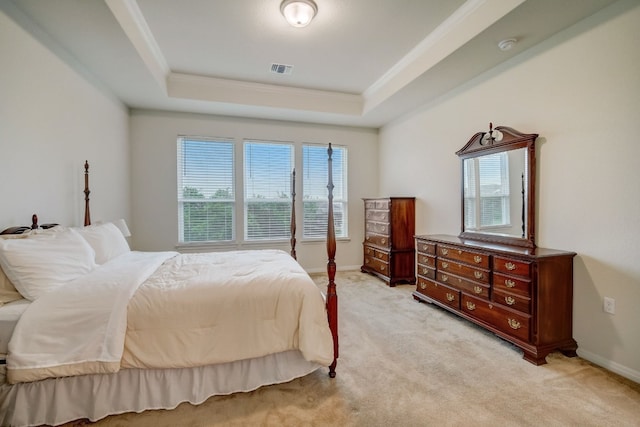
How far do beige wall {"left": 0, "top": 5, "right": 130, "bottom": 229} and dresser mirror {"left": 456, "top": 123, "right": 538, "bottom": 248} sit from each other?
4.19m

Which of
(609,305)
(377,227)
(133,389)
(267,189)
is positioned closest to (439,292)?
(609,305)

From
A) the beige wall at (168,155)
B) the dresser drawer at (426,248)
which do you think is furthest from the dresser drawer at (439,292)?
the beige wall at (168,155)

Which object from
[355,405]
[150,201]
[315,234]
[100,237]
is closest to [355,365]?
[355,405]

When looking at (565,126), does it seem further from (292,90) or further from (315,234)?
(315,234)

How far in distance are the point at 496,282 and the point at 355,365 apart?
1.48m

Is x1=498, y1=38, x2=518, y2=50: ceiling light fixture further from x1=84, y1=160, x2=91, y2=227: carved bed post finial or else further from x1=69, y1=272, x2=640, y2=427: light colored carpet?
x1=84, y1=160, x2=91, y2=227: carved bed post finial

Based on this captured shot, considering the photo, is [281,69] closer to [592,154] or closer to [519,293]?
[592,154]

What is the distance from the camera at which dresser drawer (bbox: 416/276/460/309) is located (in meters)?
3.10

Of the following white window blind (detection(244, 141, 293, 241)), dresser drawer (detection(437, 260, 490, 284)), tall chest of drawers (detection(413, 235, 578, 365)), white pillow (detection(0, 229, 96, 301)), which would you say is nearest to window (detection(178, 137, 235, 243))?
white window blind (detection(244, 141, 293, 241))

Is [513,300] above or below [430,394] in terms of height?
above

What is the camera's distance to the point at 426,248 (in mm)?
3568

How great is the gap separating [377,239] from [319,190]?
4.50 ft

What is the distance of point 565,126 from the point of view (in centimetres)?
248

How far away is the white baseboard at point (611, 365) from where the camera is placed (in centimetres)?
204
